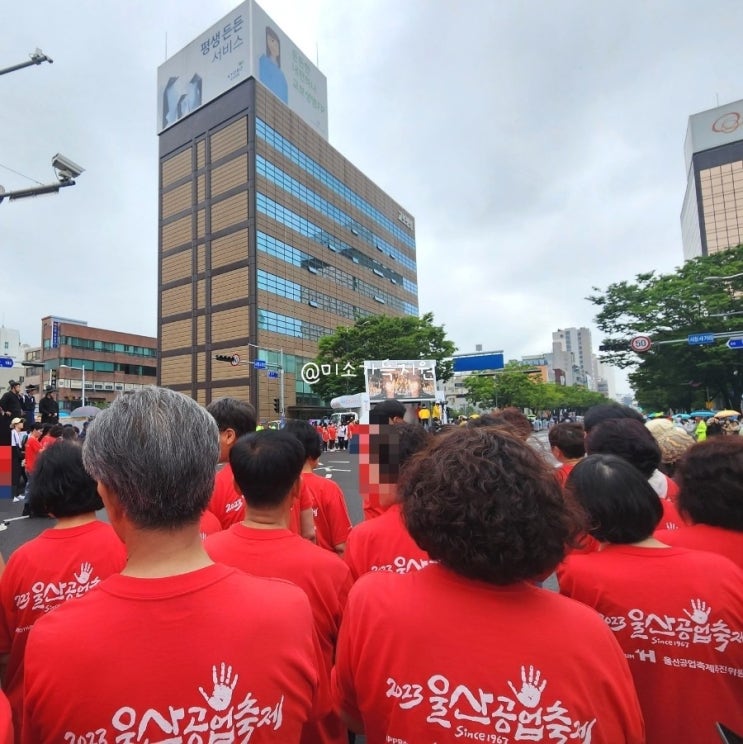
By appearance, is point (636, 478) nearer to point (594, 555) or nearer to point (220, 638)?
point (594, 555)

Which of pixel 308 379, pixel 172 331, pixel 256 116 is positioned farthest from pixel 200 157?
pixel 308 379

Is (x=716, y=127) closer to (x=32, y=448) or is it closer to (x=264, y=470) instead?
(x=32, y=448)

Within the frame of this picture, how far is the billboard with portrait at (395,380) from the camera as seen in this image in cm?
2616

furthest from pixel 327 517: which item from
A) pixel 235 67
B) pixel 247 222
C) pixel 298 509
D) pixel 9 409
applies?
pixel 235 67

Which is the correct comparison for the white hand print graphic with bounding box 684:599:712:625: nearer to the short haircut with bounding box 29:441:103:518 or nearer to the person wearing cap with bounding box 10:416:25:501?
the short haircut with bounding box 29:441:103:518

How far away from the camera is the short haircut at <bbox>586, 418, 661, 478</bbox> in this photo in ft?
8.54

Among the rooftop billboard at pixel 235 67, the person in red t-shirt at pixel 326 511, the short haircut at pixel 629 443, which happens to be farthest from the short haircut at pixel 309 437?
the rooftop billboard at pixel 235 67

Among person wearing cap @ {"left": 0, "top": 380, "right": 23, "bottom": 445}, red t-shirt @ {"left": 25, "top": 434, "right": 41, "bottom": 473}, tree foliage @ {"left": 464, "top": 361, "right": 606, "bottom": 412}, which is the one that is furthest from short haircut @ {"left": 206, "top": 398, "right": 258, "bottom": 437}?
tree foliage @ {"left": 464, "top": 361, "right": 606, "bottom": 412}

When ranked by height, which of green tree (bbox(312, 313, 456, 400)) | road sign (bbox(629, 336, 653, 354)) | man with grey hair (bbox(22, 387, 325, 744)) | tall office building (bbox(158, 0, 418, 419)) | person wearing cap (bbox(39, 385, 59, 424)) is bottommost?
man with grey hair (bbox(22, 387, 325, 744))

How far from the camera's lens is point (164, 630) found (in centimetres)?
103

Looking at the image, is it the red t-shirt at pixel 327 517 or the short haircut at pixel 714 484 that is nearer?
the short haircut at pixel 714 484

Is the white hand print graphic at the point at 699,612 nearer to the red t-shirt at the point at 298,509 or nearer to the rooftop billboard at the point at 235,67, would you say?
the red t-shirt at the point at 298,509

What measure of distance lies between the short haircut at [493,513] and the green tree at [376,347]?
3254cm

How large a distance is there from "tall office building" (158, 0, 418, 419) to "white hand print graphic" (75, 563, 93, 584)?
113 feet
